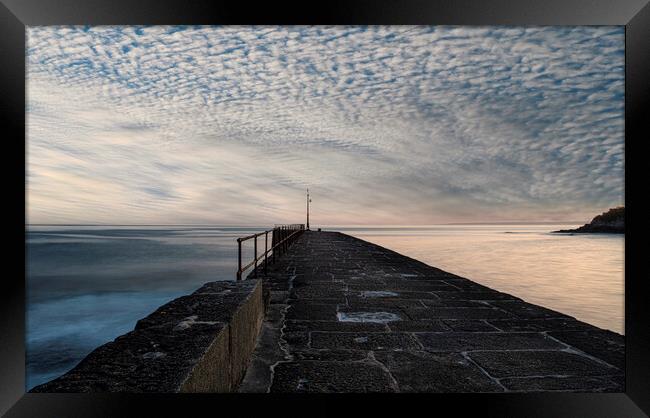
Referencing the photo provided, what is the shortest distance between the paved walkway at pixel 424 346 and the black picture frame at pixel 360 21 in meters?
0.49

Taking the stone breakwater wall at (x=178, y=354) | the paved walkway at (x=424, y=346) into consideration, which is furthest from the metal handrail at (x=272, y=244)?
the stone breakwater wall at (x=178, y=354)

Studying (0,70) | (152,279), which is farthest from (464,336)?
(152,279)

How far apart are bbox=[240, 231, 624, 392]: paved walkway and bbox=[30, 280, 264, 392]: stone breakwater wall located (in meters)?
0.43

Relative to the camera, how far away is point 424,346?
3.56 m

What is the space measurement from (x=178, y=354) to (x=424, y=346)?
2.32 meters

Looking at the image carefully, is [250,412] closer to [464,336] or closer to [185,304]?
[185,304]

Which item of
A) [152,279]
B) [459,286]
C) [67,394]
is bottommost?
[152,279]

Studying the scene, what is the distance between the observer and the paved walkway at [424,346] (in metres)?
2.81

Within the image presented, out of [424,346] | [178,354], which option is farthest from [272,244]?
[178,354]

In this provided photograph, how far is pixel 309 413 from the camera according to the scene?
2.19m

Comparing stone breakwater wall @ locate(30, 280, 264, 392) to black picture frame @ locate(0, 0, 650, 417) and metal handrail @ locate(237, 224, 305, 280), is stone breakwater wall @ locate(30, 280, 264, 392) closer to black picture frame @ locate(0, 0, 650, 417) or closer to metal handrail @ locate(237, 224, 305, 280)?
black picture frame @ locate(0, 0, 650, 417)

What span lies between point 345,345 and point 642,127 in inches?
106

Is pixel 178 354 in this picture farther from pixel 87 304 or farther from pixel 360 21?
pixel 87 304

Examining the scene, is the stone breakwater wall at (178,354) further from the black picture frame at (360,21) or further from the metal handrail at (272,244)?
the metal handrail at (272,244)
